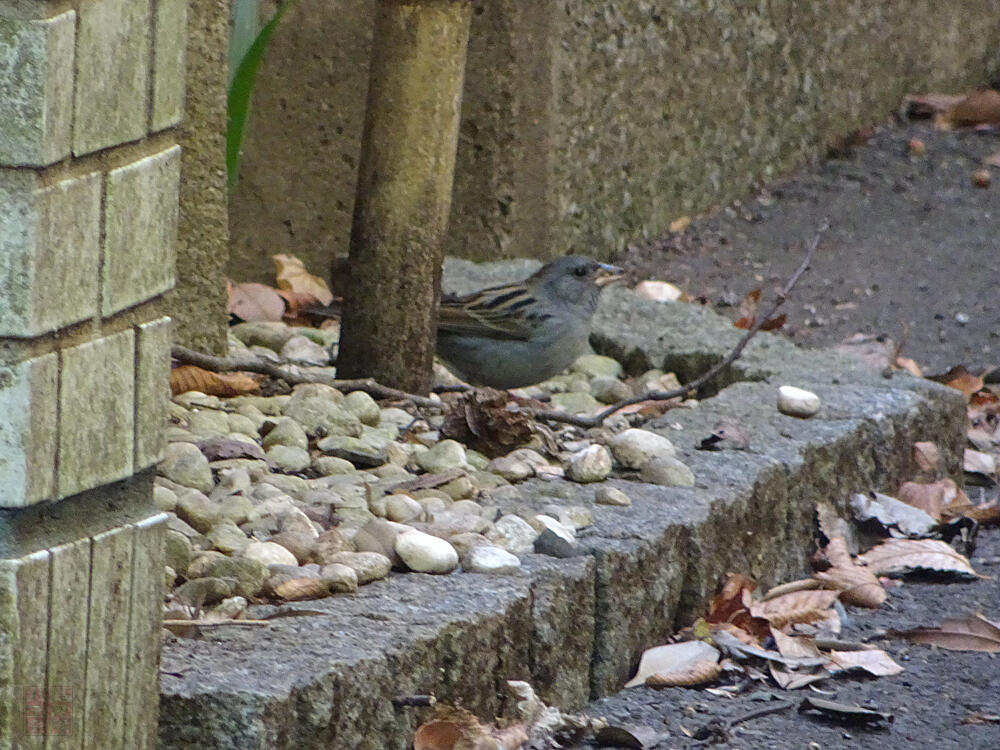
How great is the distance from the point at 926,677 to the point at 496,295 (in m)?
1.79

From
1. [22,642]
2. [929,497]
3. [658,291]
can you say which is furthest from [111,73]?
[658,291]

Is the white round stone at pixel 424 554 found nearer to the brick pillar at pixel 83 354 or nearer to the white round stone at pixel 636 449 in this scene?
the brick pillar at pixel 83 354

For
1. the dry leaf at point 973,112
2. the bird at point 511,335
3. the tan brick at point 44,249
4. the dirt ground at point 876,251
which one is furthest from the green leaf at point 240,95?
the dry leaf at point 973,112

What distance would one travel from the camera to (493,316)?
409cm

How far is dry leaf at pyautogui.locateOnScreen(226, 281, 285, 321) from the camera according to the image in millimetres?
4441

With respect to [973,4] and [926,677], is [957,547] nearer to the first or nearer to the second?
[926,677]

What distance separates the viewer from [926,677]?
277 centimetres

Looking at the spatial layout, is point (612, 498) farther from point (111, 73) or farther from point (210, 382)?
point (111, 73)

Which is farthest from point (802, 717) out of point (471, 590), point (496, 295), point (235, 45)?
point (235, 45)

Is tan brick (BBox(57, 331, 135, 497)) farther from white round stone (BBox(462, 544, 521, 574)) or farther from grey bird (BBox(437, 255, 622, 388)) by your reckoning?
grey bird (BBox(437, 255, 622, 388))

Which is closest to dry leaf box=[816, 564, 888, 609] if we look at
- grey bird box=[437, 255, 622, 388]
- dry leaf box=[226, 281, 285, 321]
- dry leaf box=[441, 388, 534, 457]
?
dry leaf box=[441, 388, 534, 457]

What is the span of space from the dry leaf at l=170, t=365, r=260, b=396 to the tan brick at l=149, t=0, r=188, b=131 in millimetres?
1849

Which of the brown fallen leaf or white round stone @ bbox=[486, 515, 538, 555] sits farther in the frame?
the brown fallen leaf

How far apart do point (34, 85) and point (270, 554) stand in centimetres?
108
